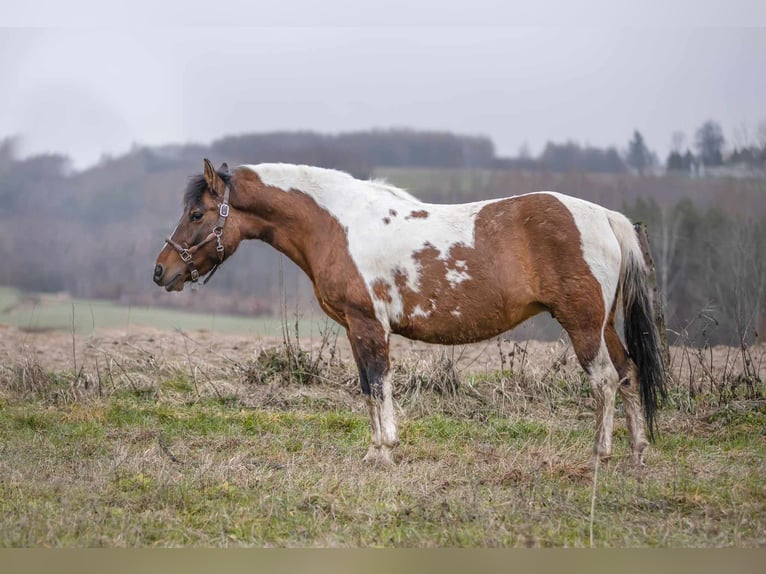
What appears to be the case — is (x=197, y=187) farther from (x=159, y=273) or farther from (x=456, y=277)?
(x=456, y=277)

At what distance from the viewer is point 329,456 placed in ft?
19.4

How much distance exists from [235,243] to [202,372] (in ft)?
8.22

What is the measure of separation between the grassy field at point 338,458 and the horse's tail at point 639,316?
559mm

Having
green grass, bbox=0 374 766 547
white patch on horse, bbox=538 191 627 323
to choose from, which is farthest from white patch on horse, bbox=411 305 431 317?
white patch on horse, bbox=538 191 627 323

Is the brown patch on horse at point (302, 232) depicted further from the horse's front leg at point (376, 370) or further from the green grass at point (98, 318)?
the green grass at point (98, 318)

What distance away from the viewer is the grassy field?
14.3 feet

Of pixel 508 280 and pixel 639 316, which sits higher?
pixel 508 280

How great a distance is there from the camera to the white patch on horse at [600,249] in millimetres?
5562

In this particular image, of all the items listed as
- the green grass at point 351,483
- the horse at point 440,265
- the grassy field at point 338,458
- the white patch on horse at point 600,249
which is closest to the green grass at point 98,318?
the grassy field at point 338,458

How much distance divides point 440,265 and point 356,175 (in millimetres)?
6591

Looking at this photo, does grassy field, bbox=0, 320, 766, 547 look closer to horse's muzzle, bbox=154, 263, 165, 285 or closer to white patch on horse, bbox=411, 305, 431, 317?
white patch on horse, bbox=411, 305, 431, 317

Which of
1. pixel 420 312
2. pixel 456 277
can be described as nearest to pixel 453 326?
pixel 420 312

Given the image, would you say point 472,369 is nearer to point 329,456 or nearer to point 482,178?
point 329,456

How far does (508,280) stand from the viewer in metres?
5.66
